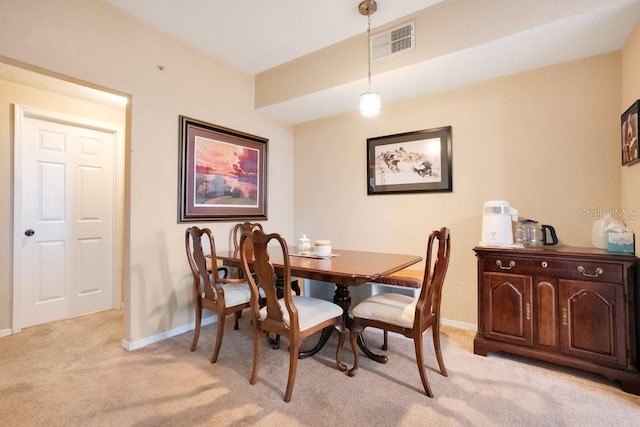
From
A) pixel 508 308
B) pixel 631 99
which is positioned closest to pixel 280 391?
pixel 508 308

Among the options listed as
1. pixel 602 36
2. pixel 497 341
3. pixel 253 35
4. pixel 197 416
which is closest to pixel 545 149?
pixel 602 36

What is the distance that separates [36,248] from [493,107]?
456 cm

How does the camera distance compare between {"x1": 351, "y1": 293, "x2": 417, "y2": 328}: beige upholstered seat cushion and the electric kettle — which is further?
the electric kettle

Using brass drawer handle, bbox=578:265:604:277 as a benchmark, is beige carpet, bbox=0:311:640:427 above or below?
below

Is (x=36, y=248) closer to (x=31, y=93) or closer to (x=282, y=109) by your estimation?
(x=31, y=93)

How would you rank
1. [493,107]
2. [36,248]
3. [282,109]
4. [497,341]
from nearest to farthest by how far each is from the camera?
[497,341], [493,107], [36,248], [282,109]

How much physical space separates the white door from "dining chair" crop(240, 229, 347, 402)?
2.52m

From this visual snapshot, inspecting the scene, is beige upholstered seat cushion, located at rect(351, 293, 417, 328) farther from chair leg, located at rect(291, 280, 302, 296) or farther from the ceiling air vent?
the ceiling air vent

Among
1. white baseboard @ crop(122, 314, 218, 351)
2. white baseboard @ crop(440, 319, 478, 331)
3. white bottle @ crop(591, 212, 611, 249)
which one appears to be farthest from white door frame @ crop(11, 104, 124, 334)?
white bottle @ crop(591, 212, 611, 249)

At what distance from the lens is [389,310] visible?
1.91m

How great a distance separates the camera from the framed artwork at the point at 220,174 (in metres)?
2.86

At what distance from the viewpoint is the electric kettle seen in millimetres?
2436

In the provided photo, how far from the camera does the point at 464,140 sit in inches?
113

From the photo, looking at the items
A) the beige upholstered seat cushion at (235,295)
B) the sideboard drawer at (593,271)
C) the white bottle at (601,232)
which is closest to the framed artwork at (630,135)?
the white bottle at (601,232)
